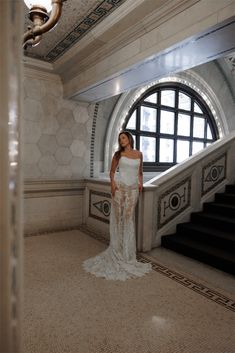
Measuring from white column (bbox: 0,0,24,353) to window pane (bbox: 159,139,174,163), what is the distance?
21.5 ft

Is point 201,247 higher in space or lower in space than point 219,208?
lower

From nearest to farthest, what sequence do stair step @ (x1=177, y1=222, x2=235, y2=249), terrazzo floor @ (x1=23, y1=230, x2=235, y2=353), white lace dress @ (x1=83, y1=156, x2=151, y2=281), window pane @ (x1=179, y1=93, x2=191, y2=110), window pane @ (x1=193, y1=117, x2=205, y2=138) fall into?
1. terrazzo floor @ (x1=23, y1=230, x2=235, y2=353)
2. white lace dress @ (x1=83, y1=156, x2=151, y2=281)
3. stair step @ (x1=177, y1=222, x2=235, y2=249)
4. window pane @ (x1=179, y1=93, x2=191, y2=110)
5. window pane @ (x1=193, y1=117, x2=205, y2=138)

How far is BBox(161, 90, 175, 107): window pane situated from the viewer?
22.0 ft

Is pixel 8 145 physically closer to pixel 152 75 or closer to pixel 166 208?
pixel 152 75

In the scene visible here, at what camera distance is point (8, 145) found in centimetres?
42

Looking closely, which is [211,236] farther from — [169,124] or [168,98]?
[168,98]

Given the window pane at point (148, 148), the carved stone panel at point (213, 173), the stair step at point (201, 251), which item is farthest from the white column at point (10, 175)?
the window pane at point (148, 148)

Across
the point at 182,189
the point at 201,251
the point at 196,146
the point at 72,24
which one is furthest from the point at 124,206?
the point at 196,146

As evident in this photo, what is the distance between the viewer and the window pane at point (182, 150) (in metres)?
7.30

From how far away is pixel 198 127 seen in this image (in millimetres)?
7711

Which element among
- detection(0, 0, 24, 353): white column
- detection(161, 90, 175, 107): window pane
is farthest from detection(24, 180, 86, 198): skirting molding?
detection(0, 0, 24, 353): white column

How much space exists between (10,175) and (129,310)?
93.4 inches

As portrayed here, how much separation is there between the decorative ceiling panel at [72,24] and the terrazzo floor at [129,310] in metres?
3.08

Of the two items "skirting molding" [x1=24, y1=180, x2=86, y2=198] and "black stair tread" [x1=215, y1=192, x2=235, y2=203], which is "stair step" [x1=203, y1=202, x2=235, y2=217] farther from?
"skirting molding" [x1=24, y1=180, x2=86, y2=198]
